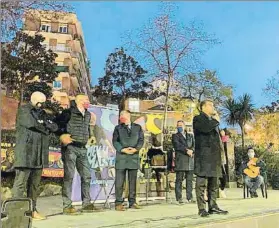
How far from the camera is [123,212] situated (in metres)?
2.92

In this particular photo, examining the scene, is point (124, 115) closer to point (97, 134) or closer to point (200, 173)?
point (97, 134)

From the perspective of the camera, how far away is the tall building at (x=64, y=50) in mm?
3045

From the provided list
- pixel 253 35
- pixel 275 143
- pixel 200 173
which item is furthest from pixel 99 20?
pixel 275 143

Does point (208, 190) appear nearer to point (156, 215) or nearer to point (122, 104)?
point (156, 215)

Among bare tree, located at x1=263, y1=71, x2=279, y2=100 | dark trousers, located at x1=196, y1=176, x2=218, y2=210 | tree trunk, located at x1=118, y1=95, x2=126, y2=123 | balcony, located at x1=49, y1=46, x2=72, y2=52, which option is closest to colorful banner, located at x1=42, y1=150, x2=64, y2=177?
tree trunk, located at x1=118, y1=95, x2=126, y2=123

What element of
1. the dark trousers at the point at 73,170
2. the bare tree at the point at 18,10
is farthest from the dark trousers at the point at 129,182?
the bare tree at the point at 18,10

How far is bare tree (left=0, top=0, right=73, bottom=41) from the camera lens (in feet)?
8.38

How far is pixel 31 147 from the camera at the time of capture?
2455mm

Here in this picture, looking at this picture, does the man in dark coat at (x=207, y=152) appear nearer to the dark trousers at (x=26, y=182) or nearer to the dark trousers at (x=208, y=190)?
the dark trousers at (x=208, y=190)

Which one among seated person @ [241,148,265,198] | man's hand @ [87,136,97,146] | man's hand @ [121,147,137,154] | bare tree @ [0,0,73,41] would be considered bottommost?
seated person @ [241,148,265,198]

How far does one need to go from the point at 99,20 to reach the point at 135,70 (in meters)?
0.93

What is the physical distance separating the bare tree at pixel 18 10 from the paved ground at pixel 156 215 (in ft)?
3.37

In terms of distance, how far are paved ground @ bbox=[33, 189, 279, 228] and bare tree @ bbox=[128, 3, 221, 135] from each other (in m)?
0.92

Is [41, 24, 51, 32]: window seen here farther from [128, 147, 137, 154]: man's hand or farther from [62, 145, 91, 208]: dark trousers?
[128, 147, 137, 154]: man's hand
